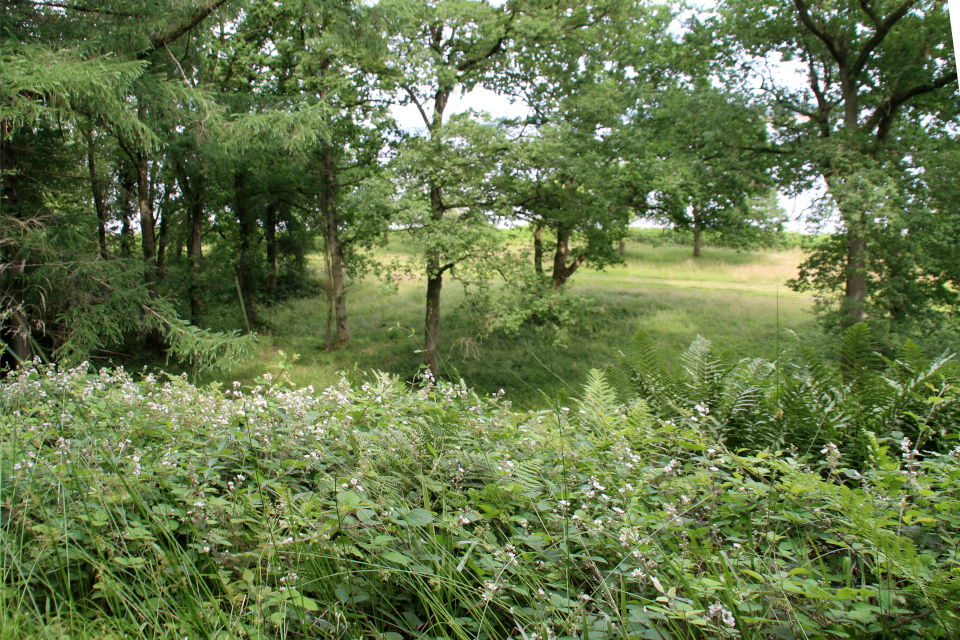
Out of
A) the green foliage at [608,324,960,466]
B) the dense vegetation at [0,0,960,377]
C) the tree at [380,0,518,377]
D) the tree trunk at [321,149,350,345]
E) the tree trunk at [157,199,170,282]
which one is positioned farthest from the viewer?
the tree trunk at [321,149,350,345]

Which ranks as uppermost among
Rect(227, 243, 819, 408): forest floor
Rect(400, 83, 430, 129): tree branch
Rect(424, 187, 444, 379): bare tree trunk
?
Rect(400, 83, 430, 129): tree branch

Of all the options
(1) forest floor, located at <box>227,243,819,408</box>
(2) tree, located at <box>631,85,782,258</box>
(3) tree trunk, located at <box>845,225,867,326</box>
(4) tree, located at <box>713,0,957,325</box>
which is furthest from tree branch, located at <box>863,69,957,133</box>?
(1) forest floor, located at <box>227,243,819,408</box>

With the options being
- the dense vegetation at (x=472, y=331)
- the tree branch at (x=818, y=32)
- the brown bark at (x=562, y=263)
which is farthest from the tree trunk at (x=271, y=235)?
the tree branch at (x=818, y=32)

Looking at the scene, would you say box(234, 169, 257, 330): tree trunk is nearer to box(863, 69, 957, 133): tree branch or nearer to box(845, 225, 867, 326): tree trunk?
box(845, 225, 867, 326): tree trunk

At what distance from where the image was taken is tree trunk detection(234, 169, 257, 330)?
60.2 ft

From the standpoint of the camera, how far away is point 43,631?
134 cm

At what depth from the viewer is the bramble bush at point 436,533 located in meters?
1.37

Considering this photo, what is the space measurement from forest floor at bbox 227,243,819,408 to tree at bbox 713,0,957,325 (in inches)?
105

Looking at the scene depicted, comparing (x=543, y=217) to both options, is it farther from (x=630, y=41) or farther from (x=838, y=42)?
Result: (x=838, y=42)

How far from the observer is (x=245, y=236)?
1928cm

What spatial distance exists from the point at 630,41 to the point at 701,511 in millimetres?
17016

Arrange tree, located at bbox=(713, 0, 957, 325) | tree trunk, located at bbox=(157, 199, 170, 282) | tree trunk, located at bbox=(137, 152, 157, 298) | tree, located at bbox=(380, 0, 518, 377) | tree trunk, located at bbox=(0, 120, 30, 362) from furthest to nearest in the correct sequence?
1. tree trunk, located at bbox=(157, 199, 170, 282)
2. tree, located at bbox=(380, 0, 518, 377)
3. tree trunk, located at bbox=(137, 152, 157, 298)
4. tree, located at bbox=(713, 0, 957, 325)
5. tree trunk, located at bbox=(0, 120, 30, 362)

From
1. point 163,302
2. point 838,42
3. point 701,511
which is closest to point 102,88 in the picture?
point 163,302

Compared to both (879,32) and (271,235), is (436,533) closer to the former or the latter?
(879,32)
